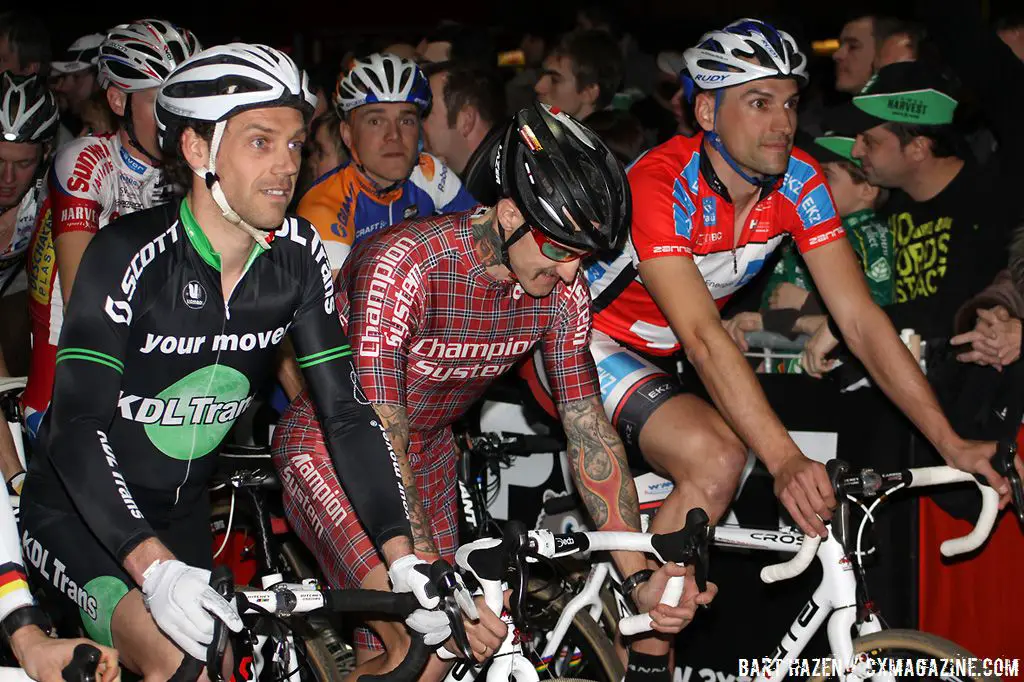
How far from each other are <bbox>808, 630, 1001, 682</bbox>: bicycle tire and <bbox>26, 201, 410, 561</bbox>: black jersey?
76.4 inches

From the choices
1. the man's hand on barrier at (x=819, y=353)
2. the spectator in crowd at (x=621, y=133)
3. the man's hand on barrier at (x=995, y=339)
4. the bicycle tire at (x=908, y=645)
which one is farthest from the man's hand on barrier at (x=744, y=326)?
the bicycle tire at (x=908, y=645)

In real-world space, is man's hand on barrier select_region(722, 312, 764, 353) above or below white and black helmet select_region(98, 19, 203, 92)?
below

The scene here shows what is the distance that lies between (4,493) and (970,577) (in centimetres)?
419

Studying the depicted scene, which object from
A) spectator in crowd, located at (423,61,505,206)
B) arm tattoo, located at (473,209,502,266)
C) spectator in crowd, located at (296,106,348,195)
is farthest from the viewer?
spectator in crowd, located at (423,61,505,206)

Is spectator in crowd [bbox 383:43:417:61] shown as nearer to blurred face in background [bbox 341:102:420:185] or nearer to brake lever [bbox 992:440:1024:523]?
blurred face in background [bbox 341:102:420:185]

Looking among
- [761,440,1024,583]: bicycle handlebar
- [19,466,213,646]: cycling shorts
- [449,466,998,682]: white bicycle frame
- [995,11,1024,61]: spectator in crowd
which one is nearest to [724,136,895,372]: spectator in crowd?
[995,11,1024,61]: spectator in crowd

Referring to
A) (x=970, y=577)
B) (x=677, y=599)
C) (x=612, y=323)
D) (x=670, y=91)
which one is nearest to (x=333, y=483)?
(x=677, y=599)

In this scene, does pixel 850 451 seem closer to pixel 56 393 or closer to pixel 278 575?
pixel 278 575

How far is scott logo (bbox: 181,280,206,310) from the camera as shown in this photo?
12.2ft

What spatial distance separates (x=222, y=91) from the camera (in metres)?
3.60

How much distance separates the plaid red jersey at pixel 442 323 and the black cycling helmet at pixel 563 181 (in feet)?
0.92

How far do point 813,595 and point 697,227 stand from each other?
1.55 metres

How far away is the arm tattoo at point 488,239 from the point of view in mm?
4418

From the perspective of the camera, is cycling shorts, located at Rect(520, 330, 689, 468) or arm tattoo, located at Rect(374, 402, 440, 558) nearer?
arm tattoo, located at Rect(374, 402, 440, 558)
